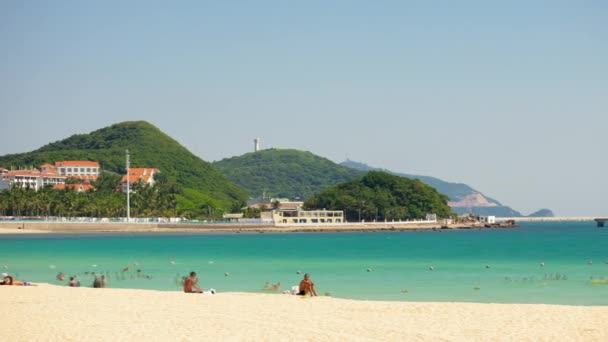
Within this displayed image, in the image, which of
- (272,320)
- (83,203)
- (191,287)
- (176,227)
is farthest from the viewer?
(83,203)

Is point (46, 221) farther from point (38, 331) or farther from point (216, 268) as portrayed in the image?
point (38, 331)

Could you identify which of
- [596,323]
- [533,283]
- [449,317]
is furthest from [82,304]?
[533,283]

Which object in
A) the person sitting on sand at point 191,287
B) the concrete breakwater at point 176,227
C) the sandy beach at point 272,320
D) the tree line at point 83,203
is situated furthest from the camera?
the tree line at point 83,203

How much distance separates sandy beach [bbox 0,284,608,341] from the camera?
20.8 m

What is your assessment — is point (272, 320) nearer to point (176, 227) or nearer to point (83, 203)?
point (176, 227)

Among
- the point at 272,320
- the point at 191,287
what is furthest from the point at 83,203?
the point at 272,320

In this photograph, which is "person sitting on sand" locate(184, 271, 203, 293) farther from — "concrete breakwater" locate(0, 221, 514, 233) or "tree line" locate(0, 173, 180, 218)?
"tree line" locate(0, 173, 180, 218)

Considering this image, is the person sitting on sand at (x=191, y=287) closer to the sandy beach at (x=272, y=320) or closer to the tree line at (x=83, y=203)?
the sandy beach at (x=272, y=320)

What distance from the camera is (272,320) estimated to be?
77.2 feet

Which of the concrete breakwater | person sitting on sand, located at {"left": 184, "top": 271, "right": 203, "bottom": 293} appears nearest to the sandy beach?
person sitting on sand, located at {"left": 184, "top": 271, "right": 203, "bottom": 293}

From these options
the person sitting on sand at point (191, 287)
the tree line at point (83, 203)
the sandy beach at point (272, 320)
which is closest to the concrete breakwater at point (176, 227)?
the tree line at point (83, 203)

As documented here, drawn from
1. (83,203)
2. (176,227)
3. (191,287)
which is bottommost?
(191,287)

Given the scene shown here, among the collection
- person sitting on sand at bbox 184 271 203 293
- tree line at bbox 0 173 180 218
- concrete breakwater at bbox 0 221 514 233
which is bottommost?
person sitting on sand at bbox 184 271 203 293

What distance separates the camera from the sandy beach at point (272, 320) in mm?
20828
